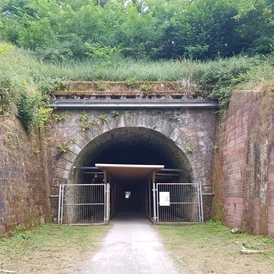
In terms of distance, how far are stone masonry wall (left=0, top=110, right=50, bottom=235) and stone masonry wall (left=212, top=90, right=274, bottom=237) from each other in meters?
6.33

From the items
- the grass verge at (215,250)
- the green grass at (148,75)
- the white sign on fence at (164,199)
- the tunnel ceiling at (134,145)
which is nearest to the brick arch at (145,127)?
the tunnel ceiling at (134,145)

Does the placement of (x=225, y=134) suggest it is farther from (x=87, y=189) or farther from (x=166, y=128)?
(x=87, y=189)

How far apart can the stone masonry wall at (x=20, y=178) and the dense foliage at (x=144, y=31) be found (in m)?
7.74

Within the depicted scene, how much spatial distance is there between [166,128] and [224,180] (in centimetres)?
295

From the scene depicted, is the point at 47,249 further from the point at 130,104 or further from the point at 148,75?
the point at 148,75

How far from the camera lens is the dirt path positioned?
5.38m

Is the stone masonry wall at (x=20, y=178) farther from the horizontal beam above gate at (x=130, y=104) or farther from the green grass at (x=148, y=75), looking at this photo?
the horizontal beam above gate at (x=130, y=104)

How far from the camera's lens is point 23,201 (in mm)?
9562

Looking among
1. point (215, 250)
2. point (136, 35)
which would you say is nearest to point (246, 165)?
point (215, 250)

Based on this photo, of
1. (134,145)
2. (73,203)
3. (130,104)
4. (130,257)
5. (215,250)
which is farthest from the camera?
(134,145)

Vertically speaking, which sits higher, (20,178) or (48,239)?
(20,178)

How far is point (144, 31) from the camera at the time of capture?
64.5ft

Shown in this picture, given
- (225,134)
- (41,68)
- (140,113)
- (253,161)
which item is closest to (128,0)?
(41,68)

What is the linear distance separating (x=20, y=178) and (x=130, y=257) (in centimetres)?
476
